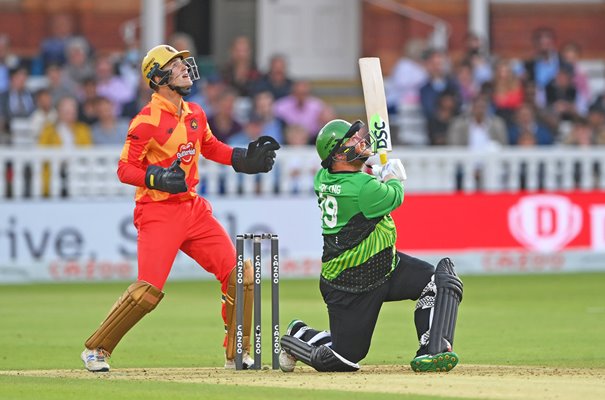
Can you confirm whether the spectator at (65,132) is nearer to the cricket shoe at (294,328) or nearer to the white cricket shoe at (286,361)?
the cricket shoe at (294,328)

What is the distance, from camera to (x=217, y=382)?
35.5ft

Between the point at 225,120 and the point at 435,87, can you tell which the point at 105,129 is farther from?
the point at 435,87

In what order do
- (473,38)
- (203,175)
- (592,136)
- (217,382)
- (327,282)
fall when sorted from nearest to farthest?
(217,382), (327,282), (203,175), (592,136), (473,38)

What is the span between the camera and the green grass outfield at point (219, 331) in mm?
10602

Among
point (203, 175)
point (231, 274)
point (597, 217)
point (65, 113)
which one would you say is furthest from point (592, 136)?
point (231, 274)

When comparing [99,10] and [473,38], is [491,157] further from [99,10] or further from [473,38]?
[99,10]

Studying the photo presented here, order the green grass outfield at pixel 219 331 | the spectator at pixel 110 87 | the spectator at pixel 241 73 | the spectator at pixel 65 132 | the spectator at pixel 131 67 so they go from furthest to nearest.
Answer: the spectator at pixel 241 73 → the spectator at pixel 131 67 → the spectator at pixel 110 87 → the spectator at pixel 65 132 → the green grass outfield at pixel 219 331

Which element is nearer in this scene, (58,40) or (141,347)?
(141,347)

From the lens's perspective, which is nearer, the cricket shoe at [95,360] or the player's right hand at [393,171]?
the player's right hand at [393,171]

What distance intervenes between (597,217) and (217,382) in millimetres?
11679

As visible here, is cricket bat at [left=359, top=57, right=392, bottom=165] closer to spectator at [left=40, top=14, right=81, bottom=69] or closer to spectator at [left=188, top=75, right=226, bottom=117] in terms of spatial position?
spectator at [left=188, top=75, right=226, bottom=117]

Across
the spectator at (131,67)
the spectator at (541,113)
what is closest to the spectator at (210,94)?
the spectator at (131,67)

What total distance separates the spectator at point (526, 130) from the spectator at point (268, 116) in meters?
3.34

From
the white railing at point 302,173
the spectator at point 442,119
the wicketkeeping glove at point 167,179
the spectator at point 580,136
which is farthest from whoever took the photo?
the spectator at point 442,119
